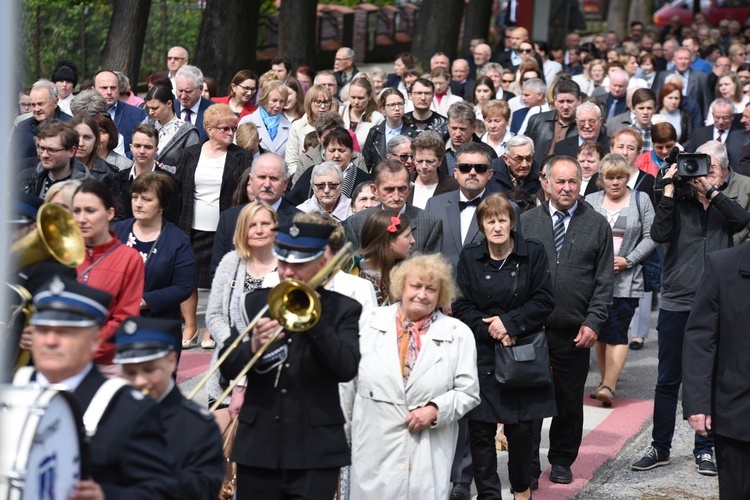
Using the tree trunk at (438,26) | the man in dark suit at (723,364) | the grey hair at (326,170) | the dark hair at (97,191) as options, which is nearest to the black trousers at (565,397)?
the man in dark suit at (723,364)

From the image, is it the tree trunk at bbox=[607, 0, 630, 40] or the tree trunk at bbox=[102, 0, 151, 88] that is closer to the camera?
the tree trunk at bbox=[102, 0, 151, 88]

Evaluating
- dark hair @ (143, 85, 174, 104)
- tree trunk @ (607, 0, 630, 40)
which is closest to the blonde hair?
dark hair @ (143, 85, 174, 104)

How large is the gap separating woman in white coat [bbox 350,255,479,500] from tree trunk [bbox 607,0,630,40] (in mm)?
32598

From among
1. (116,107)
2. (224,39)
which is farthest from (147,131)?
(224,39)

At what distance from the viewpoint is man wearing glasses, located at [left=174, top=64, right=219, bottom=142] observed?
13.7m

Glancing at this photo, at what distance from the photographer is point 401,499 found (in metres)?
7.11

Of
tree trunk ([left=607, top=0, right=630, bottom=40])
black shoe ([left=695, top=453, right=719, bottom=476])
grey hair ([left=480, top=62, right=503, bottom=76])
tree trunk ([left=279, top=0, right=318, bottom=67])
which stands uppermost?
tree trunk ([left=607, top=0, right=630, bottom=40])

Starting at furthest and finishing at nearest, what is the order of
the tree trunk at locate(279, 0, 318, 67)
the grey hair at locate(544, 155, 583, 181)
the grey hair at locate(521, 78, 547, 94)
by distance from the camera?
the tree trunk at locate(279, 0, 318, 67)
the grey hair at locate(521, 78, 547, 94)
the grey hair at locate(544, 155, 583, 181)

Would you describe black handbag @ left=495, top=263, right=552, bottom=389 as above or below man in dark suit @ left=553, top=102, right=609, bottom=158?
below

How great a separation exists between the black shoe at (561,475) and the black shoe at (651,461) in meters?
0.53

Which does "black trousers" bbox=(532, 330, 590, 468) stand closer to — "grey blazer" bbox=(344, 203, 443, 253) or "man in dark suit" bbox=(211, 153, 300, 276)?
"grey blazer" bbox=(344, 203, 443, 253)

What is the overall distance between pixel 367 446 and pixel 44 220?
2.19 metres

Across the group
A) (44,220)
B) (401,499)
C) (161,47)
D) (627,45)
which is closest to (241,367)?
(44,220)

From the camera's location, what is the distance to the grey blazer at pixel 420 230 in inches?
353
